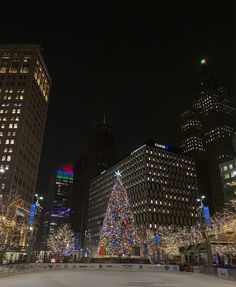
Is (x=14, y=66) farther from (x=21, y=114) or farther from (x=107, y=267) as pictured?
(x=107, y=267)

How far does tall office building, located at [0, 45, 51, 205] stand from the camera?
99938mm

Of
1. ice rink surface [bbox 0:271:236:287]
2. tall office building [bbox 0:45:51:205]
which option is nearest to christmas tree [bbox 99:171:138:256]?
ice rink surface [bbox 0:271:236:287]

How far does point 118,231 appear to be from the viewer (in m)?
46.4

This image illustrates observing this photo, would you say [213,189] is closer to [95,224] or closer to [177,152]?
A: [177,152]

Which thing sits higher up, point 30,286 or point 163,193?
point 163,193

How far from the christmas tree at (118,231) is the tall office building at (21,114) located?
56944mm

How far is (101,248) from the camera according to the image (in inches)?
1914

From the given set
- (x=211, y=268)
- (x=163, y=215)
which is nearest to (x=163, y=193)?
(x=163, y=215)

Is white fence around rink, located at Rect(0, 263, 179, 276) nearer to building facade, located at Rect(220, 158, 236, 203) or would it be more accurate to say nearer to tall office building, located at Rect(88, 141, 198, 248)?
building facade, located at Rect(220, 158, 236, 203)

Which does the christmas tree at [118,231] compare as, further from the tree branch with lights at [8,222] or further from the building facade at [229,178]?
the building facade at [229,178]

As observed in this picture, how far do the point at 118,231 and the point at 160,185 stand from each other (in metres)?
83.1

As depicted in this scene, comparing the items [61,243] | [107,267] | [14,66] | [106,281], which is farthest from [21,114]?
[106,281]

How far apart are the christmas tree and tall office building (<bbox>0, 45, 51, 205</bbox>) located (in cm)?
5694

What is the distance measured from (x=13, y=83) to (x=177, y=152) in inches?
3479
